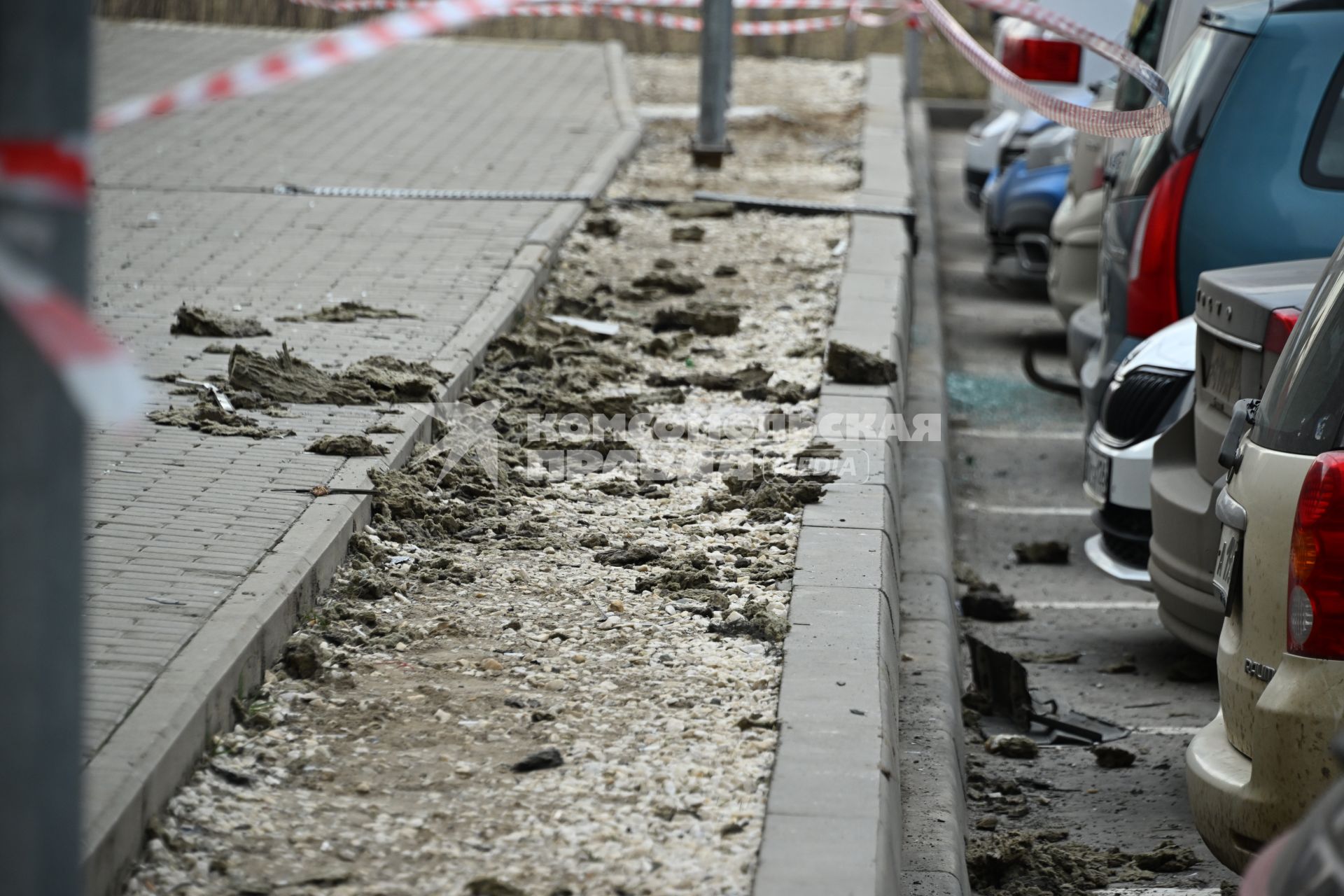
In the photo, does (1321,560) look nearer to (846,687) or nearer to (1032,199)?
(846,687)

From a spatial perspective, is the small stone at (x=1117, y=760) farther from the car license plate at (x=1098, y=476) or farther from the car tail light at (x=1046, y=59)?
the car tail light at (x=1046, y=59)

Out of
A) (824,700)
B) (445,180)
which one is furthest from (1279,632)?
(445,180)

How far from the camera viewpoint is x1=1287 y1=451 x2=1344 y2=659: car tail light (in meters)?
3.46

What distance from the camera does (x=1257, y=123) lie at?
615cm

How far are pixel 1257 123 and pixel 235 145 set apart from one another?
26.7 feet

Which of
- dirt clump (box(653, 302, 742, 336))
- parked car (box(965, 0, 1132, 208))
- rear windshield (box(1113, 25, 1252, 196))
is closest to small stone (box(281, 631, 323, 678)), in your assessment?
rear windshield (box(1113, 25, 1252, 196))

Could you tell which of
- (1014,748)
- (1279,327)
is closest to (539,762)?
(1014,748)

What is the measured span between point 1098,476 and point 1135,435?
21cm

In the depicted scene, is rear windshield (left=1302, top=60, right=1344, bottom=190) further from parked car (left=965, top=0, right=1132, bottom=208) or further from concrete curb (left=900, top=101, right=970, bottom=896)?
parked car (left=965, top=0, right=1132, bottom=208)

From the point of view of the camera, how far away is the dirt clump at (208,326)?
7242 mm

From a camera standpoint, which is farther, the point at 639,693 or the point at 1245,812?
the point at 639,693

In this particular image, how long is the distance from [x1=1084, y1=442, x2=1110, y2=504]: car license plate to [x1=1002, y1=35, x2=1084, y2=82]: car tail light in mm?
5864

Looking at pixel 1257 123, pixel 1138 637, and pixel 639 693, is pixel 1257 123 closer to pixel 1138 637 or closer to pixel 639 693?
pixel 1138 637

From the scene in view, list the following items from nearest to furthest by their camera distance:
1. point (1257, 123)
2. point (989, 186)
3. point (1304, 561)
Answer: point (1304, 561), point (1257, 123), point (989, 186)
